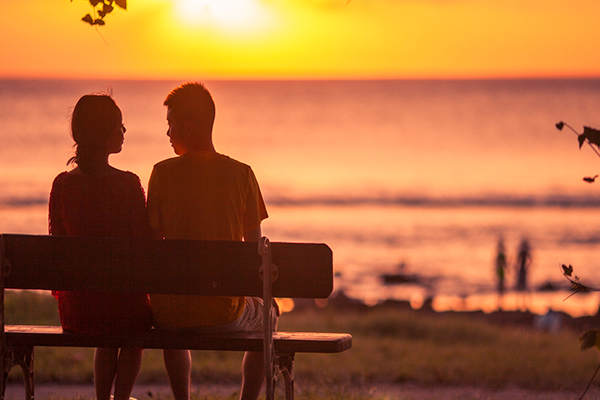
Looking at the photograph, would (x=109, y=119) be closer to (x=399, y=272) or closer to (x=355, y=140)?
(x=399, y=272)

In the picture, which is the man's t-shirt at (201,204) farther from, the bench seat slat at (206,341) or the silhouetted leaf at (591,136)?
the silhouetted leaf at (591,136)

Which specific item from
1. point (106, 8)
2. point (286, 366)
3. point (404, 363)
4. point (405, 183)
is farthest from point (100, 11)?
point (405, 183)

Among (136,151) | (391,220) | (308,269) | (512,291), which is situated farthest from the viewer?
(136,151)

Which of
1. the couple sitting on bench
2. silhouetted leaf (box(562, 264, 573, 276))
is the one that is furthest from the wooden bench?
silhouetted leaf (box(562, 264, 573, 276))

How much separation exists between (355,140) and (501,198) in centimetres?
3250

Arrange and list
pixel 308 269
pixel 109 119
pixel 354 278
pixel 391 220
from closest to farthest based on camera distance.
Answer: pixel 308 269 < pixel 109 119 < pixel 354 278 < pixel 391 220

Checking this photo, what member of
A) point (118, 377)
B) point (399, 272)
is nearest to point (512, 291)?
point (399, 272)

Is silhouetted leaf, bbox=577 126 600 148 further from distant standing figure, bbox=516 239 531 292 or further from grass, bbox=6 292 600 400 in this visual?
distant standing figure, bbox=516 239 531 292

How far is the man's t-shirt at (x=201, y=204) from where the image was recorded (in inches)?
151

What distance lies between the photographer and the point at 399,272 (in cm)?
2011

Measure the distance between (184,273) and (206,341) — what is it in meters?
0.32

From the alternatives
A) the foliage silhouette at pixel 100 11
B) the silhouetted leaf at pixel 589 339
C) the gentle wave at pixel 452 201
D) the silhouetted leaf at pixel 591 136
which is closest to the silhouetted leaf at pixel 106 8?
the foliage silhouette at pixel 100 11

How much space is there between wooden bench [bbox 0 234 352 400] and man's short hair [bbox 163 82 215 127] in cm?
61

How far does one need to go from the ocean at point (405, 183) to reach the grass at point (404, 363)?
3.02 meters
